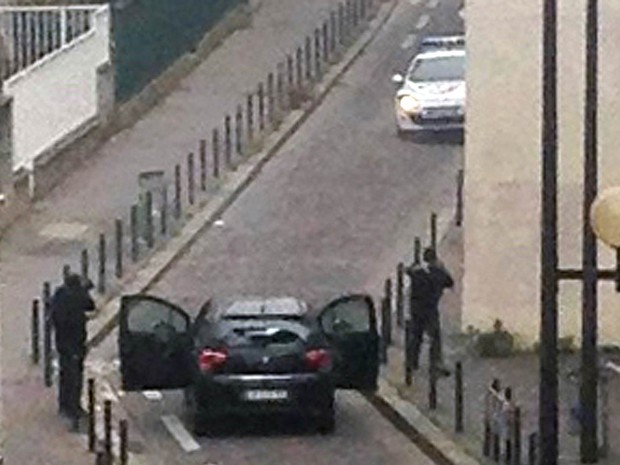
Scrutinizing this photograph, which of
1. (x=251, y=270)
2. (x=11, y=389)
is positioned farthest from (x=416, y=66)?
(x=11, y=389)

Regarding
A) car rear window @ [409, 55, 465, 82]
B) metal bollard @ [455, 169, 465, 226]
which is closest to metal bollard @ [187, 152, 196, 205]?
metal bollard @ [455, 169, 465, 226]

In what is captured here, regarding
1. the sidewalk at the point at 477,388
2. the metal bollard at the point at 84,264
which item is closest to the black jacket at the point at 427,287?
the sidewalk at the point at 477,388

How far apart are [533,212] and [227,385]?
18.6 feet

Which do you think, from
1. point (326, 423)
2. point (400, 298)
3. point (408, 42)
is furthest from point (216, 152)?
point (326, 423)

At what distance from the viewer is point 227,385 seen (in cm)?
A: 2375

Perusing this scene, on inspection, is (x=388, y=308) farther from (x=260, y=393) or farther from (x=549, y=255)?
(x=549, y=255)

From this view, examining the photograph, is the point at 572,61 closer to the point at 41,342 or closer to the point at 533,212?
the point at 533,212

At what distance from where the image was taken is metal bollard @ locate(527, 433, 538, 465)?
22.0 metres

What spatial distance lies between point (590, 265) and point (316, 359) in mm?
3005

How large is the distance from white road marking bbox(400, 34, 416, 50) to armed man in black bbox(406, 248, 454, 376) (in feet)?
68.3

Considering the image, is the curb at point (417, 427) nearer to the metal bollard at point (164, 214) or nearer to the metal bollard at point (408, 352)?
the metal bollard at point (408, 352)

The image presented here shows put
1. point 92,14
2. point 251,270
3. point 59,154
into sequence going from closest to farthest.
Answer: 1. point 251,270
2. point 59,154
3. point 92,14

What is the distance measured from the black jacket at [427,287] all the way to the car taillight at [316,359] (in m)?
2.83

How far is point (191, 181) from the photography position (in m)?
36.0
